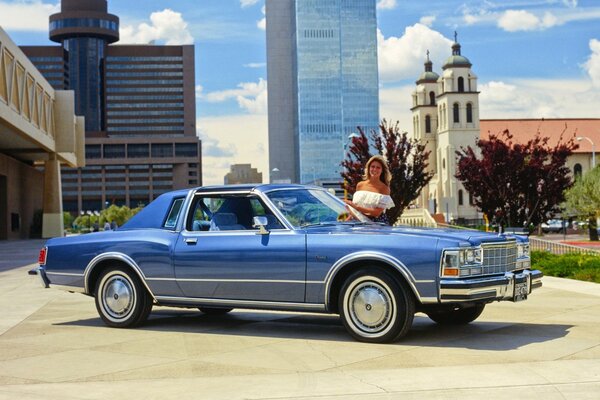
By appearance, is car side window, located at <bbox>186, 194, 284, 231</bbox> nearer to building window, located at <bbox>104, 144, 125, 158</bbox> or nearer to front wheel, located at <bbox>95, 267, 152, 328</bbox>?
front wheel, located at <bbox>95, 267, 152, 328</bbox>

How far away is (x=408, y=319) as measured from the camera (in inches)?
315

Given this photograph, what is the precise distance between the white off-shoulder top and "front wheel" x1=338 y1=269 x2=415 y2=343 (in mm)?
1858

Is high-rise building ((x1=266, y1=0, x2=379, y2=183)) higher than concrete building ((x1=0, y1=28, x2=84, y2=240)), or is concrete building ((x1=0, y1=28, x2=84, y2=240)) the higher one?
high-rise building ((x1=266, y1=0, x2=379, y2=183))

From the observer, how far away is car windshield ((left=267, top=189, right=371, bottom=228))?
29.5 feet

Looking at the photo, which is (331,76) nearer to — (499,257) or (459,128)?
(459,128)

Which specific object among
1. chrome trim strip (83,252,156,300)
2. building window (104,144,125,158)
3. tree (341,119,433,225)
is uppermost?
building window (104,144,125,158)

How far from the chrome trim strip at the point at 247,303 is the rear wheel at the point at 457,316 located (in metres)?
1.62

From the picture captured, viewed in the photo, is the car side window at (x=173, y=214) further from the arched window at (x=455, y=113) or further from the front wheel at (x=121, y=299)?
the arched window at (x=455, y=113)

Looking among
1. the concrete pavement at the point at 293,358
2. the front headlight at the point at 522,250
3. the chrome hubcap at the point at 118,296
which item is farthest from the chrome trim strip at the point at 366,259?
the chrome hubcap at the point at 118,296

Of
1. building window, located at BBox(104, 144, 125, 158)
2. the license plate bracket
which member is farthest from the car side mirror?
building window, located at BBox(104, 144, 125, 158)

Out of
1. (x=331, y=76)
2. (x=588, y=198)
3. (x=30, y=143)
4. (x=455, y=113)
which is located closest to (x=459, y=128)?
(x=455, y=113)

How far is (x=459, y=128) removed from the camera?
127062 mm

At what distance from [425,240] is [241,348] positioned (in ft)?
6.84

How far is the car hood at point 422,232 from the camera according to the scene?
8.05 m
